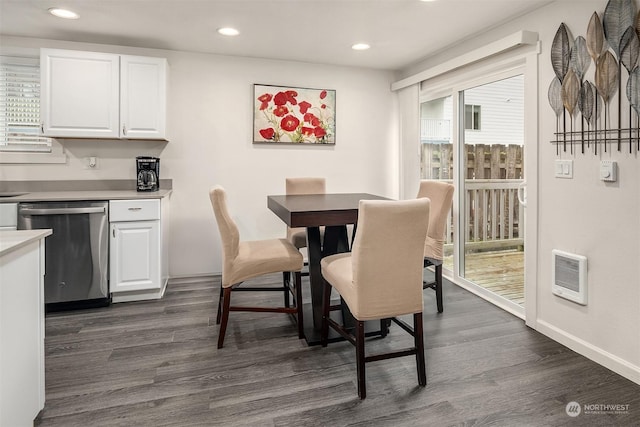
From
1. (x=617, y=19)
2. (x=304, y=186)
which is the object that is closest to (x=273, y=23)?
(x=304, y=186)

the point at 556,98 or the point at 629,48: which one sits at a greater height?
the point at 629,48

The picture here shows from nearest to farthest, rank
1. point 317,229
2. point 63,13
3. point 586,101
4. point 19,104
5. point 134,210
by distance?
point 586,101
point 317,229
point 63,13
point 134,210
point 19,104

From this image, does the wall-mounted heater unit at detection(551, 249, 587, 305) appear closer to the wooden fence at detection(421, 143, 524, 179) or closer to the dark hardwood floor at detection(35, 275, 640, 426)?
the dark hardwood floor at detection(35, 275, 640, 426)

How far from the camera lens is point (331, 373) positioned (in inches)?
83.7

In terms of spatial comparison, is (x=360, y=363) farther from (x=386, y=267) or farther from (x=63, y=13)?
(x=63, y=13)

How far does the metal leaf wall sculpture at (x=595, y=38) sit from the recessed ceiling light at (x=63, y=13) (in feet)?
11.6

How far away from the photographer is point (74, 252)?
305 centimetres

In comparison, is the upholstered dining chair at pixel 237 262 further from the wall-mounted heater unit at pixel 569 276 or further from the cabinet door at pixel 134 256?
the wall-mounted heater unit at pixel 569 276

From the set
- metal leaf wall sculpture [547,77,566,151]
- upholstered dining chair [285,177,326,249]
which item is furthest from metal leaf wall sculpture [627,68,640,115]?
upholstered dining chair [285,177,326,249]

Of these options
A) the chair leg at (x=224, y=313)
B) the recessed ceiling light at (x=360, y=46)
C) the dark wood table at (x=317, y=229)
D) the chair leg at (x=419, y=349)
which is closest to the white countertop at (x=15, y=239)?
the chair leg at (x=224, y=313)

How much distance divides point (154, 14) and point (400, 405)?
3.15 m

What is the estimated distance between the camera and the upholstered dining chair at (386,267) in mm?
1822

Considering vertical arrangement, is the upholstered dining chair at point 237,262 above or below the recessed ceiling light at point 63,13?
below

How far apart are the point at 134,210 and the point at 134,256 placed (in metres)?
0.39
